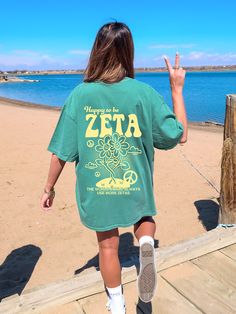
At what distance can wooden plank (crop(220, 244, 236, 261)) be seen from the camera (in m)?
3.42

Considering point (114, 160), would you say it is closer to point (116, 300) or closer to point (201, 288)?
point (116, 300)

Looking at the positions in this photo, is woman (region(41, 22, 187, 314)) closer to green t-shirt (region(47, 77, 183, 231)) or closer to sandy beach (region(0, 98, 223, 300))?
green t-shirt (region(47, 77, 183, 231))

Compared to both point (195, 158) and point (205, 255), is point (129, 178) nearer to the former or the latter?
point (205, 255)

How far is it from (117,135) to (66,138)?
324 mm

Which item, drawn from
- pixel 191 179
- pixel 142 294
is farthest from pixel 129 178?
pixel 191 179

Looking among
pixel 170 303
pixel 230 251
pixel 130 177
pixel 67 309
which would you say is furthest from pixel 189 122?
pixel 130 177

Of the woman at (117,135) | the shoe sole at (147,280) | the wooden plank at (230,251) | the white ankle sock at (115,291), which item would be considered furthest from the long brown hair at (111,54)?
the wooden plank at (230,251)

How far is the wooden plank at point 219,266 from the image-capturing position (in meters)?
3.08

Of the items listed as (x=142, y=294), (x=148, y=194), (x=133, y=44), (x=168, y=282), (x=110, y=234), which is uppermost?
(x=133, y=44)

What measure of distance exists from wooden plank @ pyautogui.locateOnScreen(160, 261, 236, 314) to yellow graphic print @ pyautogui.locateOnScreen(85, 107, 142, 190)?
1.22 meters

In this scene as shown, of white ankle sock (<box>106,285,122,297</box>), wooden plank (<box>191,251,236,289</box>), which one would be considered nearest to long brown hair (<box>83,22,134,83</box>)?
white ankle sock (<box>106,285,122,297</box>)

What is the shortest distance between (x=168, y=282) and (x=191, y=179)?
4.76 meters

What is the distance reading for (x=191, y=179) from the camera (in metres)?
7.65

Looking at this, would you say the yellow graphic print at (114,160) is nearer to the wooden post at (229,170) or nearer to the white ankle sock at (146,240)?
the white ankle sock at (146,240)
